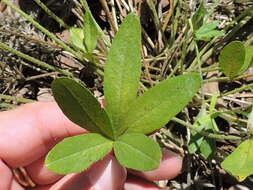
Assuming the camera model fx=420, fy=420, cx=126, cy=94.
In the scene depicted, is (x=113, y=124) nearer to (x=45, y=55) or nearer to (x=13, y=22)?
(x=45, y=55)

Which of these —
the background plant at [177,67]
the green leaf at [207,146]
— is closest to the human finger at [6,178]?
the background plant at [177,67]

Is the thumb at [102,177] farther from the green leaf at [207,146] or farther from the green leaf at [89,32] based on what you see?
the green leaf at [89,32]

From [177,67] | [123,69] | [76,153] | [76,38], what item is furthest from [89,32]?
[76,153]

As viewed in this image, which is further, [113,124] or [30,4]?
[30,4]

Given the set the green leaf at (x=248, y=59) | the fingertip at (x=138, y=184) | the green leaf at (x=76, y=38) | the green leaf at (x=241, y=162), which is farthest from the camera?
the green leaf at (x=76, y=38)

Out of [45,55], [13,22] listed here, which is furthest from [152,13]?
[13,22]
